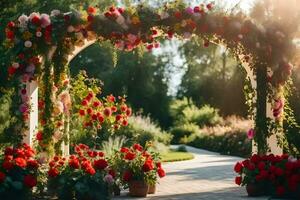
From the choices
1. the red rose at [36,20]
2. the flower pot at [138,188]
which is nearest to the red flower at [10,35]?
the red rose at [36,20]

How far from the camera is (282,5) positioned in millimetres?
8977

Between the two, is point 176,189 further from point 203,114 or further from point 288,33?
point 203,114

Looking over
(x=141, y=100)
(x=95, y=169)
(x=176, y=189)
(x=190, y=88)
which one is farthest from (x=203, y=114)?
(x=95, y=169)

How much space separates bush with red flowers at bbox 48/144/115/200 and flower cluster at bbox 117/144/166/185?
706 mm

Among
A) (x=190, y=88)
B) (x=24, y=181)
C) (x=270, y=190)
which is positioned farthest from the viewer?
(x=190, y=88)

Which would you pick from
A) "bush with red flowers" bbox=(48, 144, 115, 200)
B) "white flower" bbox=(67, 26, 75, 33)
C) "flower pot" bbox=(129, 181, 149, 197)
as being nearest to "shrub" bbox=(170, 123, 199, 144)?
"flower pot" bbox=(129, 181, 149, 197)

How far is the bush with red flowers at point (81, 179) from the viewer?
7.38m

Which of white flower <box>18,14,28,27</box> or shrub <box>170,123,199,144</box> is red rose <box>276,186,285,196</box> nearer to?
white flower <box>18,14,28,27</box>

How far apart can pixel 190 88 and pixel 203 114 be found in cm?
1179

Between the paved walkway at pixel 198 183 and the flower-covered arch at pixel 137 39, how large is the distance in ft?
3.71

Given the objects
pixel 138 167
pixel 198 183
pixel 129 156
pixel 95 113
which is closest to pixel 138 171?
pixel 138 167

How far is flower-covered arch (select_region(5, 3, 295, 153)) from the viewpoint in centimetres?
829

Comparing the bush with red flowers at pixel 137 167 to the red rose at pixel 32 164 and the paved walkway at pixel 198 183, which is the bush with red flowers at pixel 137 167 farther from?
the red rose at pixel 32 164

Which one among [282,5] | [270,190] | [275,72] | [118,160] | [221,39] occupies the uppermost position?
[282,5]
